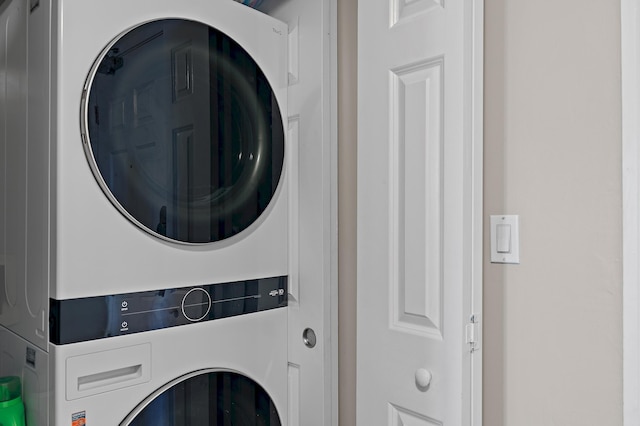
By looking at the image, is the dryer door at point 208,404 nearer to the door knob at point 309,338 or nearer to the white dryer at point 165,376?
the white dryer at point 165,376

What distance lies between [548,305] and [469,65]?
543mm

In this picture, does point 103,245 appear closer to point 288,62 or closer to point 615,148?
point 288,62

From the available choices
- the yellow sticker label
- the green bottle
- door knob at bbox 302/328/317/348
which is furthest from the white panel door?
the green bottle

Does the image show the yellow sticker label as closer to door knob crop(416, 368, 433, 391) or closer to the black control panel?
the black control panel

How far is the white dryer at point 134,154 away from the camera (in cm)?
109

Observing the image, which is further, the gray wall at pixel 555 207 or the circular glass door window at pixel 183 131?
the circular glass door window at pixel 183 131

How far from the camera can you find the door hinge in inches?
43.9

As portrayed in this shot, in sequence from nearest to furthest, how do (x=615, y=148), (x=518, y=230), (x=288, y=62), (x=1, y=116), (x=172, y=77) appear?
(x=615, y=148) → (x=518, y=230) → (x=172, y=77) → (x=1, y=116) → (x=288, y=62)

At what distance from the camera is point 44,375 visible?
3.61 feet

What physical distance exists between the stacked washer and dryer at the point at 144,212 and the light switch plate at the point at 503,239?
24.6 inches

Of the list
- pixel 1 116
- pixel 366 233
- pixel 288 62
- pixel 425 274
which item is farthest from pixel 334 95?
pixel 1 116

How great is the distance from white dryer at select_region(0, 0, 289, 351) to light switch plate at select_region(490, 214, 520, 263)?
0.62 metres

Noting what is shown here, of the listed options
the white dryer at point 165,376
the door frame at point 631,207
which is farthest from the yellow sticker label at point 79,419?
the door frame at point 631,207

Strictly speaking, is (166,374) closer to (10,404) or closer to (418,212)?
(10,404)
